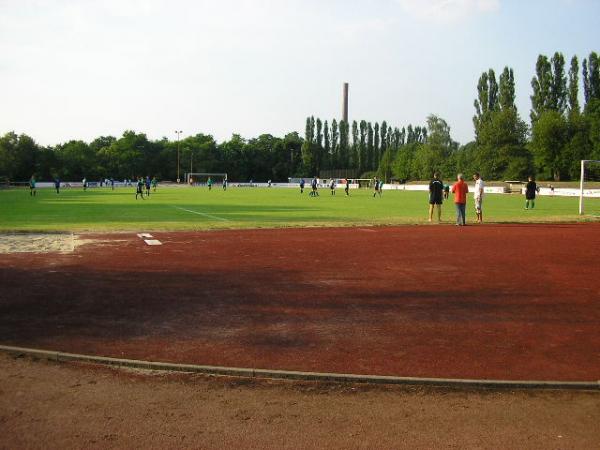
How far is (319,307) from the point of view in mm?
8633

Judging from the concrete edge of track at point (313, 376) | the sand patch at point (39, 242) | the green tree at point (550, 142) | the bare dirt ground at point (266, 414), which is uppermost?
the green tree at point (550, 142)

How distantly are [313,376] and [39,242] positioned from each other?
13037 millimetres

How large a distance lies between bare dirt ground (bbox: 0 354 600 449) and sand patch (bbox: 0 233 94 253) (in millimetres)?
9687

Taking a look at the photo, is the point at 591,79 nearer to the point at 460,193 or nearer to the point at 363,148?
the point at 363,148

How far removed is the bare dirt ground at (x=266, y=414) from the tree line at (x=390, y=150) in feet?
265

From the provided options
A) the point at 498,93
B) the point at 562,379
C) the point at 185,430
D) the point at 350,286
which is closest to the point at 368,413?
the point at 185,430

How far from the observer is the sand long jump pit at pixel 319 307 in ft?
20.5

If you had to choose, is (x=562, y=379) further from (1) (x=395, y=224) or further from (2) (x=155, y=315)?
(1) (x=395, y=224)

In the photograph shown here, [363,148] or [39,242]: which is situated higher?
[363,148]

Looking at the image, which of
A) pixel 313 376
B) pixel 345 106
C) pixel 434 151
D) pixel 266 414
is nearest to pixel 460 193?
pixel 313 376

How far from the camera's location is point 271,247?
15.8 meters

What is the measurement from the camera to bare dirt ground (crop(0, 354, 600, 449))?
4273mm

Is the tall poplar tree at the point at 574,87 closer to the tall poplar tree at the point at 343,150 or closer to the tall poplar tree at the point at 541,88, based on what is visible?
the tall poplar tree at the point at 541,88

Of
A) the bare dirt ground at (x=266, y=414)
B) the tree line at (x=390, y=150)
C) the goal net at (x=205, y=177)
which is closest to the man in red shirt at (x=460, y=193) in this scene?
the bare dirt ground at (x=266, y=414)
